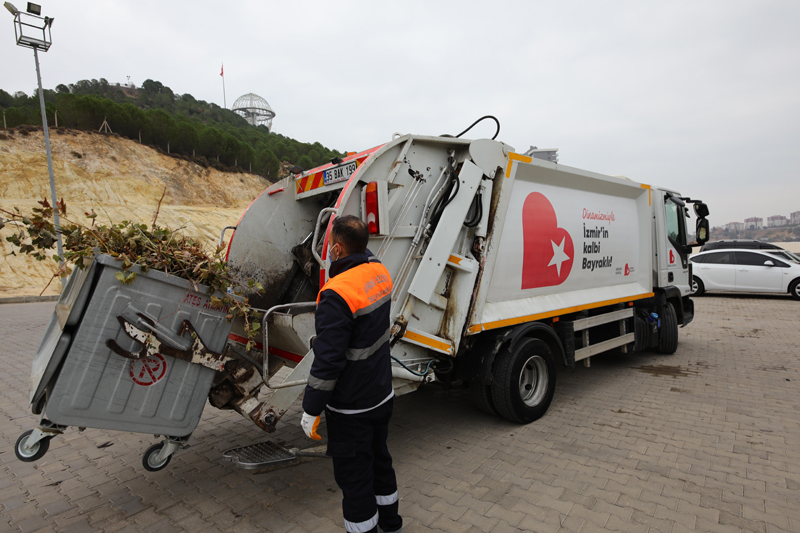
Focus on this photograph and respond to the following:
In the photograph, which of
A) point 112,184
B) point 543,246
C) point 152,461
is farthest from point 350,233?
point 112,184

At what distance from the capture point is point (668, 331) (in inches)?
245

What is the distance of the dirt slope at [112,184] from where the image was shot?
67.8 ft

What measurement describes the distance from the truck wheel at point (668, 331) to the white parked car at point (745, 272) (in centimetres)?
686

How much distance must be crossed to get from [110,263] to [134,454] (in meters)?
1.96

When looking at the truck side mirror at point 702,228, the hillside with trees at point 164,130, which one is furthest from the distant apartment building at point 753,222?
the truck side mirror at point 702,228

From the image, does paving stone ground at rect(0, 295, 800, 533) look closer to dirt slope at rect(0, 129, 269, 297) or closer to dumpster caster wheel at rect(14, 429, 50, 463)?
dumpster caster wheel at rect(14, 429, 50, 463)

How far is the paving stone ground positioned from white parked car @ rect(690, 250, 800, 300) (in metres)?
9.48

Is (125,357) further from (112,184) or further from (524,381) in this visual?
(112,184)

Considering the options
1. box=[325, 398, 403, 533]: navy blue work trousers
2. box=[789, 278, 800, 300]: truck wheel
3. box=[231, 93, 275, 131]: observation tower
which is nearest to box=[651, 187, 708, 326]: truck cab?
box=[325, 398, 403, 533]: navy blue work trousers

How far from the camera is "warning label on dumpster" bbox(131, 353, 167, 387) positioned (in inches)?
89.7

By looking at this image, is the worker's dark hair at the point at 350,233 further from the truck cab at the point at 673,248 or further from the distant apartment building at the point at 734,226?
the distant apartment building at the point at 734,226

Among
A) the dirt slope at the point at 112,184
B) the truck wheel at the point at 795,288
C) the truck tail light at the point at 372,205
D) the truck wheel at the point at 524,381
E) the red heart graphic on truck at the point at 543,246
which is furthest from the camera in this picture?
the dirt slope at the point at 112,184

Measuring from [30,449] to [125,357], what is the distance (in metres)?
0.71

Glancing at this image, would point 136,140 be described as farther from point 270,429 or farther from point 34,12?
point 270,429
